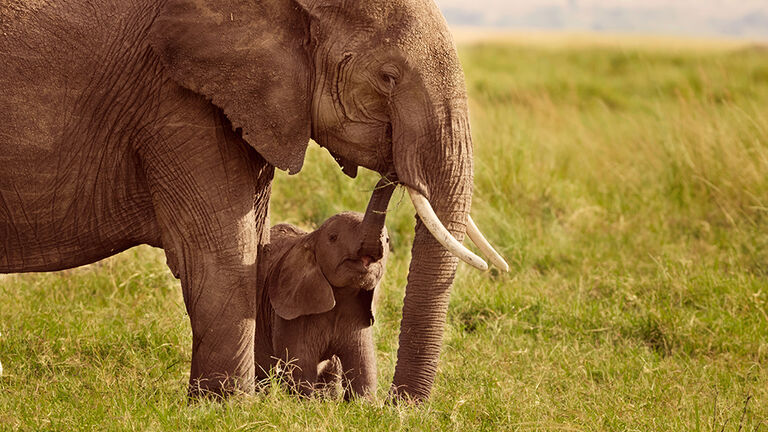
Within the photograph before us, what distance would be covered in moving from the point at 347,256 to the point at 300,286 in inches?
9.6

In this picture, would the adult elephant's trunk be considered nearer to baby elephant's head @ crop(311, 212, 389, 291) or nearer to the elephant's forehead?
the elephant's forehead

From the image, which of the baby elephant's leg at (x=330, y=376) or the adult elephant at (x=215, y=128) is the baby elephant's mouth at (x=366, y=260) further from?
the baby elephant's leg at (x=330, y=376)

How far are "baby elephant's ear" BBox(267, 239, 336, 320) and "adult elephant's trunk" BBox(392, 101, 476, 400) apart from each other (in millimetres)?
533

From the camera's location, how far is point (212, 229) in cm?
421

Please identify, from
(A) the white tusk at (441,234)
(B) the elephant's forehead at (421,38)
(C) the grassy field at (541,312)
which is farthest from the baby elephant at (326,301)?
(B) the elephant's forehead at (421,38)

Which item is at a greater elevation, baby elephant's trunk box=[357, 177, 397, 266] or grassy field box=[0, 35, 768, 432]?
baby elephant's trunk box=[357, 177, 397, 266]

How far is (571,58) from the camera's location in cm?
2739

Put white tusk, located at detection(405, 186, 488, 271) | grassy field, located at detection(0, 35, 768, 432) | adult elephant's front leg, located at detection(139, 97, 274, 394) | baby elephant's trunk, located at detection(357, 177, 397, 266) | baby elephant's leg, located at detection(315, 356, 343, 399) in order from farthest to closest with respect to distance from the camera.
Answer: baby elephant's leg, located at detection(315, 356, 343, 399)
grassy field, located at detection(0, 35, 768, 432)
baby elephant's trunk, located at detection(357, 177, 397, 266)
adult elephant's front leg, located at detection(139, 97, 274, 394)
white tusk, located at detection(405, 186, 488, 271)

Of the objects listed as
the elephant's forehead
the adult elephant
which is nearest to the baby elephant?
the adult elephant

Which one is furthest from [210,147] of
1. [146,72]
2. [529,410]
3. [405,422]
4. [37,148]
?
[529,410]

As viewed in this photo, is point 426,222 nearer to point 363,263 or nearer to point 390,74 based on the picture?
point 390,74

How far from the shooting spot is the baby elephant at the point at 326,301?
4766mm

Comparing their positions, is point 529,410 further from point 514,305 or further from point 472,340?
point 514,305

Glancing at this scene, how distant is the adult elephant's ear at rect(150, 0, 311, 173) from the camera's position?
3.99m
